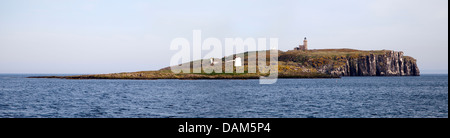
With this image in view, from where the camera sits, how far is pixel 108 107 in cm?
4703

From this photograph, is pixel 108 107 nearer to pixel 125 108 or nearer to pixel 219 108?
pixel 125 108
